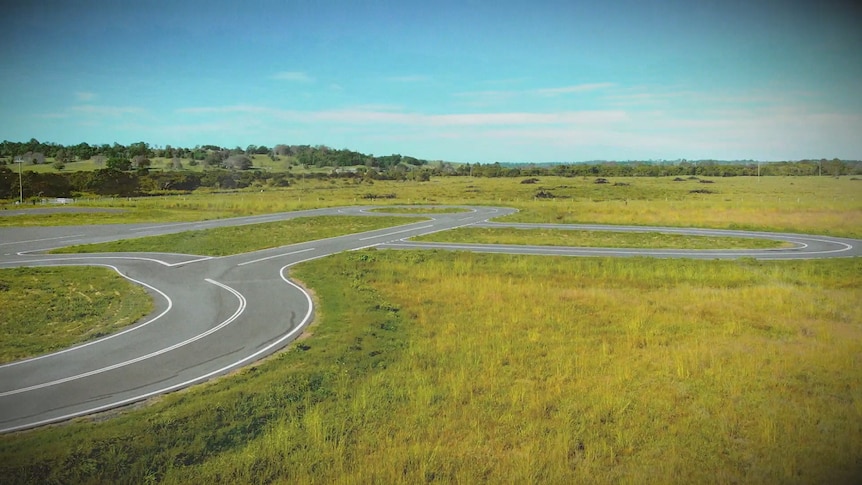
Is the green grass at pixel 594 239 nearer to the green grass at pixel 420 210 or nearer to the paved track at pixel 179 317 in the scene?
the paved track at pixel 179 317

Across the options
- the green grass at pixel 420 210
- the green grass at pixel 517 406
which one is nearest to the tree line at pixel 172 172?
the green grass at pixel 517 406

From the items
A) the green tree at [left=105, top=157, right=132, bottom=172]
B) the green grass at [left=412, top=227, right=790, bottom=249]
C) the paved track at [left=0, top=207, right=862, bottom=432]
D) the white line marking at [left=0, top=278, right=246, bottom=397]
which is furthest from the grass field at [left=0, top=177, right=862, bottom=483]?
the green tree at [left=105, top=157, right=132, bottom=172]

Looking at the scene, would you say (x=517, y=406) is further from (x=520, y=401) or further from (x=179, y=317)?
(x=179, y=317)

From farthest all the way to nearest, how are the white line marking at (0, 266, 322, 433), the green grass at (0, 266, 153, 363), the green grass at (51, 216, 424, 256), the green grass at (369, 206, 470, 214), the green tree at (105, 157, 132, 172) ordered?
the green tree at (105, 157, 132, 172) < the green grass at (369, 206, 470, 214) < the green grass at (51, 216, 424, 256) < the green grass at (0, 266, 153, 363) < the white line marking at (0, 266, 322, 433)

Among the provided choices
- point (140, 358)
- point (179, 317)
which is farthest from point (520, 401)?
point (179, 317)

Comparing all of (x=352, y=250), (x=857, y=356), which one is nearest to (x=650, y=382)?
(x=857, y=356)

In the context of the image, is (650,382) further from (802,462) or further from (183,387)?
(183,387)

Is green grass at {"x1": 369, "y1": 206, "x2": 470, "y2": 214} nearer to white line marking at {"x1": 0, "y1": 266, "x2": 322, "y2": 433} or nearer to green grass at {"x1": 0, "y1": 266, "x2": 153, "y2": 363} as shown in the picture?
green grass at {"x1": 0, "y1": 266, "x2": 153, "y2": 363}
